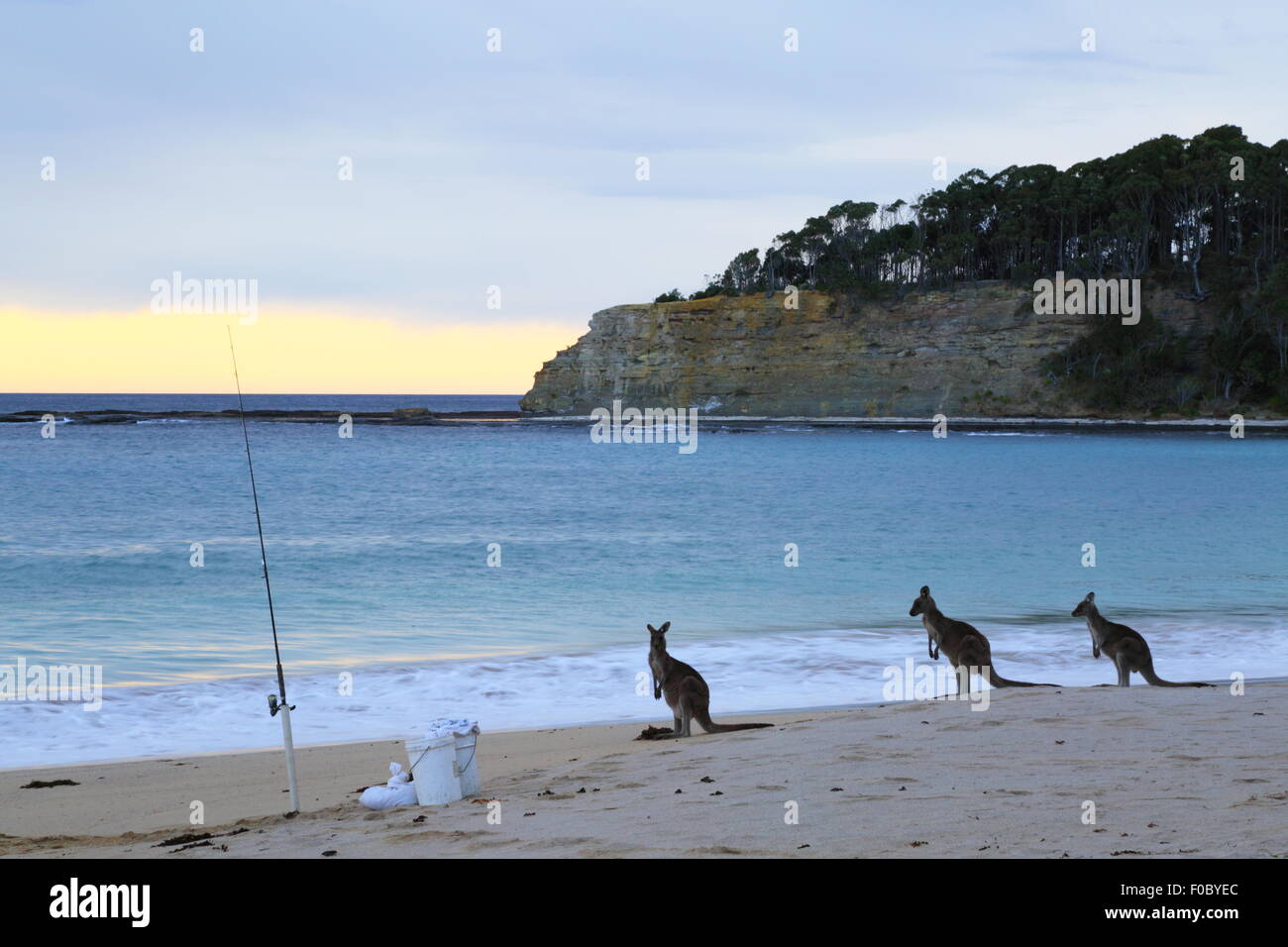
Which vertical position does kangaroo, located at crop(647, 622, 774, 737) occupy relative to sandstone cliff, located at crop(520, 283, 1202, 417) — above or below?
below

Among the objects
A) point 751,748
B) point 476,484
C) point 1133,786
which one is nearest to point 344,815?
point 751,748

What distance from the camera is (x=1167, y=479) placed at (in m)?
41.9

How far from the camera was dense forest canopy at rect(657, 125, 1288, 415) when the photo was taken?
8112 cm

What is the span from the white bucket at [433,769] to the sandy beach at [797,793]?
5.9 inches

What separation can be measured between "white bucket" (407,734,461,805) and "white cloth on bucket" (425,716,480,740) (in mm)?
31

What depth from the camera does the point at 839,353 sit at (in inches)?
3533
